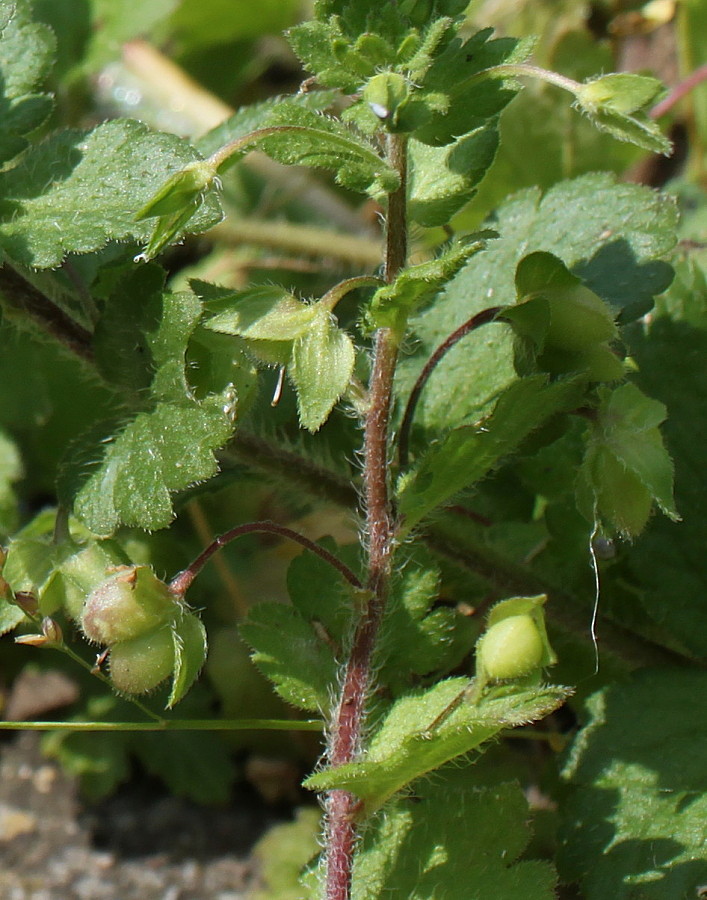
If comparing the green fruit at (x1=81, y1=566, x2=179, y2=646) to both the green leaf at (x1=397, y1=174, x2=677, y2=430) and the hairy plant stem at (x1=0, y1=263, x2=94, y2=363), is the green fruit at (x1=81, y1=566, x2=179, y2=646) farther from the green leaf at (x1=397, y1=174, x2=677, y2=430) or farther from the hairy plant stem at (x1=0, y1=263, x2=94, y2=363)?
the green leaf at (x1=397, y1=174, x2=677, y2=430)

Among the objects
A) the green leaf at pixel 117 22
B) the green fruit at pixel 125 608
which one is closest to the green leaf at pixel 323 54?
the green fruit at pixel 125 608

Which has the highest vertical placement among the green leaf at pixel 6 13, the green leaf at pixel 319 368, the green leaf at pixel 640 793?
the green leaf at pixel 6 13

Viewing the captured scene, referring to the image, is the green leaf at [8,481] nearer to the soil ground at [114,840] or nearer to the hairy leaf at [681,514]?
the soil ground at [114,840]

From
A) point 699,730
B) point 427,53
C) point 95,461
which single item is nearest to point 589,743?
point 699,730

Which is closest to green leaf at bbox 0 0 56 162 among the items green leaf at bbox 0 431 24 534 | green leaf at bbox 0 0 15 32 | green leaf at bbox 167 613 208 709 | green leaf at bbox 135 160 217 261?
green leaf at bbox 0 0 15 32

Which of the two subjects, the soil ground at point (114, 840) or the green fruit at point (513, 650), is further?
the soil ground at point (114, 840)

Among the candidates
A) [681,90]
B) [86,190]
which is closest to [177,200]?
[86,190]
